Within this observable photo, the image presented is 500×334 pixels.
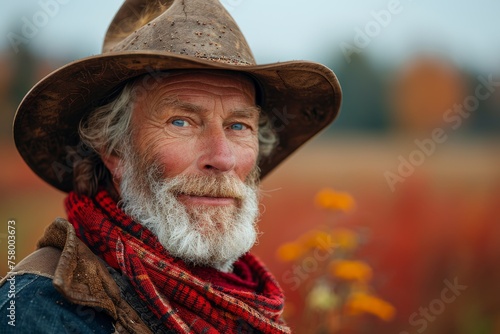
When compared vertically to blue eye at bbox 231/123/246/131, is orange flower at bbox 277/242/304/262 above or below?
below

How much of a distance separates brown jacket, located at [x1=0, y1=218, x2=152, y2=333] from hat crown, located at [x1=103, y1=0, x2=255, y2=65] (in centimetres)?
84

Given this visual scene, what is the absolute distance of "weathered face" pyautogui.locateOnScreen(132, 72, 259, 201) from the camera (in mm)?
2412

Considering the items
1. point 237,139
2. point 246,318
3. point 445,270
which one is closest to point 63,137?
point 237,139

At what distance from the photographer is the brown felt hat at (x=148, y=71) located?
2.33 m

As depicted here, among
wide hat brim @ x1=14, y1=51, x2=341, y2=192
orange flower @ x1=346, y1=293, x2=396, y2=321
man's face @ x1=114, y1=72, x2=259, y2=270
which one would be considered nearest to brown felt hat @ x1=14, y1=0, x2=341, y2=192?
wide hat brim @ x1=14, y1=51, x2=341, y2=192

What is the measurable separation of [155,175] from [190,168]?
0.17 meters

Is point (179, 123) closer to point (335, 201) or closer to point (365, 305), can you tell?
point (335, 201)

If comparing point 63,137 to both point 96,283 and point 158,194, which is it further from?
point 96,283

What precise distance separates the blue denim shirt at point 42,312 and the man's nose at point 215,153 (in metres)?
0.74

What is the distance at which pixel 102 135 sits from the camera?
2.63 metres

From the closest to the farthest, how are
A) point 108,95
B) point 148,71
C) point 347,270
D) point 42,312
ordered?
point 42,312, point 148,71, point 108,95, point 347,270

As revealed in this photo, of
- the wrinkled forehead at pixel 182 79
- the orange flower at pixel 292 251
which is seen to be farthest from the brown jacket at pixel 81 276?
the orange flower at pixel 292 251

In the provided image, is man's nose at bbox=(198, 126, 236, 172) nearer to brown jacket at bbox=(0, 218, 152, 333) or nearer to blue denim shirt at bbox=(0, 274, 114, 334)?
brown jacket at bbox=(0, 218, 152, 333)

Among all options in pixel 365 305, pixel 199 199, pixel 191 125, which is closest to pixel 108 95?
pixel 191 125
